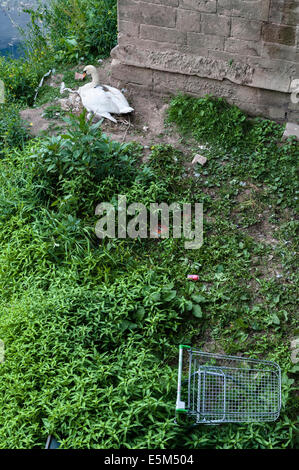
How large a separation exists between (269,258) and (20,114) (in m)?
3.78

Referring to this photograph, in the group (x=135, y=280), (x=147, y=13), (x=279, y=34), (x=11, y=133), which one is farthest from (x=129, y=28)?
(x=135, y=280)

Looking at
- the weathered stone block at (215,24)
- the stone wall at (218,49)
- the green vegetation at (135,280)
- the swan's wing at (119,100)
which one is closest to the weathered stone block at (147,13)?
the stone wall at (218,49)

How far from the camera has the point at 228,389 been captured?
3580 millimetres

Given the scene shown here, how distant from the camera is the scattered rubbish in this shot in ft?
10.5

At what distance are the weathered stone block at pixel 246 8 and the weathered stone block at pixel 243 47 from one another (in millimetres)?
270

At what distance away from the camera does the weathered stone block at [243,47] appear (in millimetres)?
5508

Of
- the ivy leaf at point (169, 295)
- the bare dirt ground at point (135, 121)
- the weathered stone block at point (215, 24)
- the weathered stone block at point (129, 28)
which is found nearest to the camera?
the ivy leaf at point (169, 295)

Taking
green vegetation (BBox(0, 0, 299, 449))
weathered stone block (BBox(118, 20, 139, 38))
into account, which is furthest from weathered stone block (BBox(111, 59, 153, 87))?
green vegetation (BBox(0, 0, 299, 449))

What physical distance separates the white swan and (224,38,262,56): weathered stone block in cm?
138

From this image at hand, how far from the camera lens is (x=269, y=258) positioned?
4.65m

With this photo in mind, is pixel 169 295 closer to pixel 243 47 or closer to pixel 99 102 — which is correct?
pixel 99 102

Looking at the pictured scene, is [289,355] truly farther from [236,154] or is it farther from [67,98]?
[67,98]

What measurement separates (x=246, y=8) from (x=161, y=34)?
3.56 ft

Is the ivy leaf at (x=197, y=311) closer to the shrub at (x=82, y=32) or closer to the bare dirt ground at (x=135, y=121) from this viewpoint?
the bare dirt ground at (x=135, y=121)
